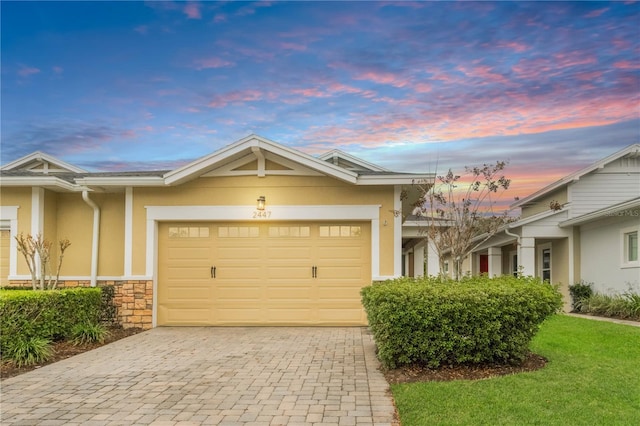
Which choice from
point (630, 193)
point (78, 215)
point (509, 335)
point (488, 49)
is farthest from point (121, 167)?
point (630, 193)

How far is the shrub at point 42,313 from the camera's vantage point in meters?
7.96

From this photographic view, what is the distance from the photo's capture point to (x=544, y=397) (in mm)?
5281

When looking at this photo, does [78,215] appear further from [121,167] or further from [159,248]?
[121,167]

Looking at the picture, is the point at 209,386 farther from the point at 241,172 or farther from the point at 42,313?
the point at 241,172

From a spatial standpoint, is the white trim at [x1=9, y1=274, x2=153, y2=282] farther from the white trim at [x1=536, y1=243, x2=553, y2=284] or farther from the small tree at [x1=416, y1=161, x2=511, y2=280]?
the white trim at [x1=536, y1=243, x2=553, y2=284]

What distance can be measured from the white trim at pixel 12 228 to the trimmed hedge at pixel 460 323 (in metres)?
9.36

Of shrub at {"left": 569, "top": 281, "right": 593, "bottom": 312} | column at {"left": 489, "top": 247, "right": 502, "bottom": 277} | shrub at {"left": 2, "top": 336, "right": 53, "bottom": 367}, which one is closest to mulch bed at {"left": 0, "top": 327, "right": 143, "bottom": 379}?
shrub at {"left": 2, "top": 336, "right": 53, "bottom": 367}

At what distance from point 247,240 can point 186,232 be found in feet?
4.68

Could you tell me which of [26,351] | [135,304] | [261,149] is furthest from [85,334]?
[261,149]

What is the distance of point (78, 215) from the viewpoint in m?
12.2

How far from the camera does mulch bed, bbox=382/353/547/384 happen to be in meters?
6.29

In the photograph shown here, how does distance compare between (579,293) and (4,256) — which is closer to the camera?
(4,256)

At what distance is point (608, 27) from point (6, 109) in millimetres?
12900

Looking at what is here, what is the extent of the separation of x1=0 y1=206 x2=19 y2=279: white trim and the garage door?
344 cm
